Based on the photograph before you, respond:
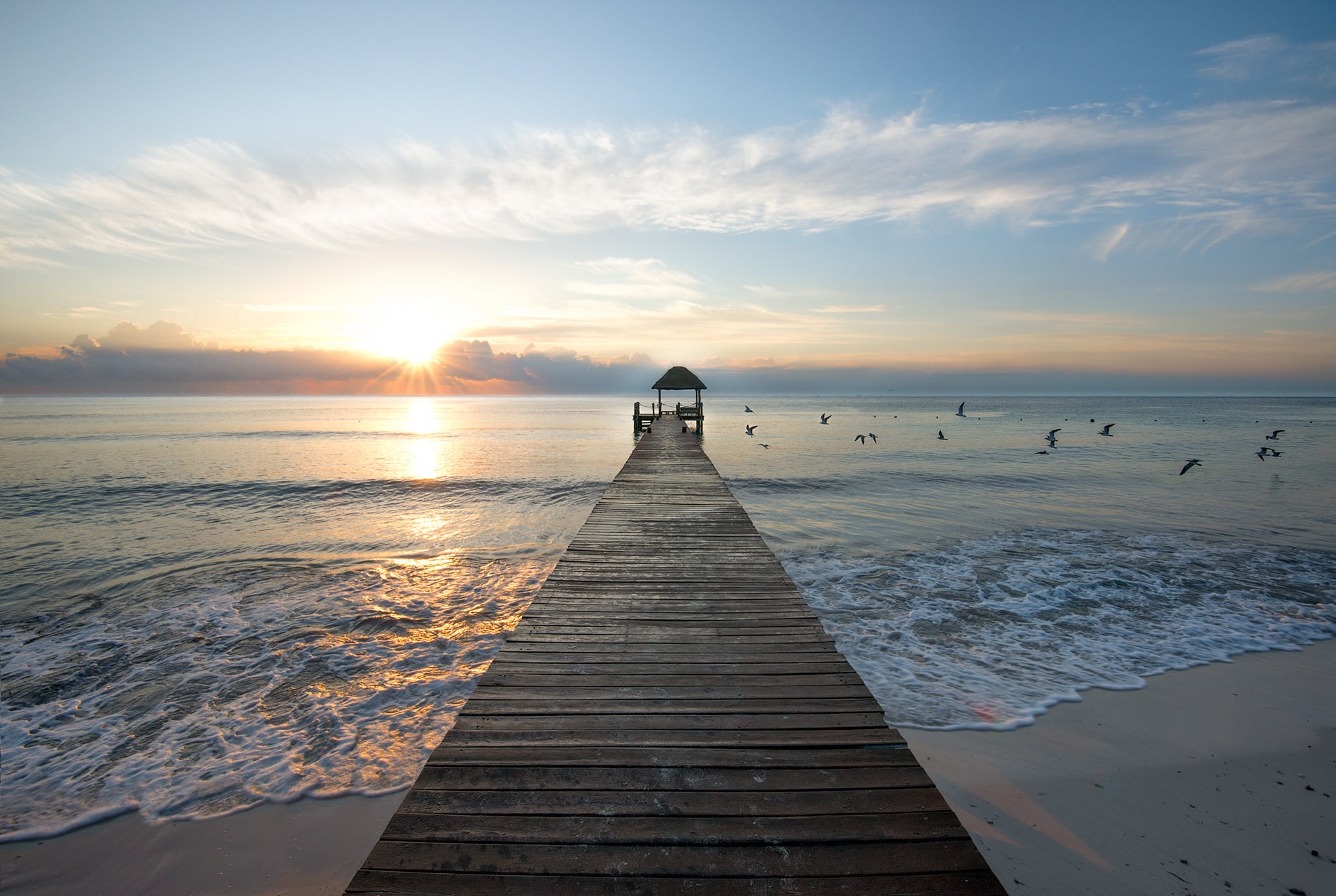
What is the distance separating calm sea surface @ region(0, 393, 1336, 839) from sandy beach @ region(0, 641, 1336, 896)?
33 centimetres

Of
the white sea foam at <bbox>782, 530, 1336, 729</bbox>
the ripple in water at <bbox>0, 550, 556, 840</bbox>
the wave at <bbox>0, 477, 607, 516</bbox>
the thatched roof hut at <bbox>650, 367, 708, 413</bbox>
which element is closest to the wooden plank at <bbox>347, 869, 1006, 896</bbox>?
the ripple in water at <bbox>0, 550, 556, 840</bbox>

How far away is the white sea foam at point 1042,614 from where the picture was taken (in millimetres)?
6582

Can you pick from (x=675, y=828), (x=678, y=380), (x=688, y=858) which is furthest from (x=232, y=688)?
(x=678, y=380)

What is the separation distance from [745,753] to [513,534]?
41.7 ft

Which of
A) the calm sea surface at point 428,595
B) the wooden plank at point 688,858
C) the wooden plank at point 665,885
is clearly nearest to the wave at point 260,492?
the calm sea surface at point 428,595

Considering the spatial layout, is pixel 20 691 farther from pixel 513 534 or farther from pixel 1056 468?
pixel 1056 468

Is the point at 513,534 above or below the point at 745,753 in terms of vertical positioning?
below

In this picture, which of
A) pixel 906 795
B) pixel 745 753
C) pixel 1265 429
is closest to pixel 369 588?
pixel 745 753

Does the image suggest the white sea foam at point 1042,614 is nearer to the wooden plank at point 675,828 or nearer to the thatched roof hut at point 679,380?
the wooden plank at point 675,828

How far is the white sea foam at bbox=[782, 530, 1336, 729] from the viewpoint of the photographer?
21.6 ft

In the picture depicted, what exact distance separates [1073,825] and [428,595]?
31.2 ft

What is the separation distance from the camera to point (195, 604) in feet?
31.4

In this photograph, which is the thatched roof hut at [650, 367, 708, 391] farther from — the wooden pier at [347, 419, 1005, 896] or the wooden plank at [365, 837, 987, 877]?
the wooden plank at [365, 837, 987, 877]

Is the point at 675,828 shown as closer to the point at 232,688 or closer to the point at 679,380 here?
the point at 232,688
